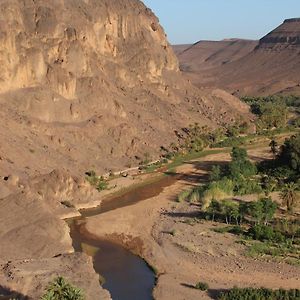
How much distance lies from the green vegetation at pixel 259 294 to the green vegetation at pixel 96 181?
33.2 m

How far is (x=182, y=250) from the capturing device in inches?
2052

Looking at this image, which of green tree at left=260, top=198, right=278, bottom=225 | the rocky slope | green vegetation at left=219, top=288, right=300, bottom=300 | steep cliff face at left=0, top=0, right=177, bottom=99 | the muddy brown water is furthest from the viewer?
steep cliff face at left=0, top=0, right=177, bottom=99

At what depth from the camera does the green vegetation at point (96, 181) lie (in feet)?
240

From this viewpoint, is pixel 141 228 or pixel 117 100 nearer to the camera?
pixel 141 228

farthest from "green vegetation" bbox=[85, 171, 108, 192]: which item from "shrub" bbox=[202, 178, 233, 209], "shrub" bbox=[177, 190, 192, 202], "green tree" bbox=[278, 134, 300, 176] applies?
"green tree" bbox=[278, 134, 300, 176]

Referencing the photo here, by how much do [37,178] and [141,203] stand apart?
12.3 meters

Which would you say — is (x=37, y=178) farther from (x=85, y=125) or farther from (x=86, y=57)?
(x=86, y=57)

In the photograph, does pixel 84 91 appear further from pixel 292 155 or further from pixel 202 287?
pixel 202 287

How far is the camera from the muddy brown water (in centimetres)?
4481

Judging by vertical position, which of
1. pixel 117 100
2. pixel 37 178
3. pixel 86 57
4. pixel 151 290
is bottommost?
pixel 151 290

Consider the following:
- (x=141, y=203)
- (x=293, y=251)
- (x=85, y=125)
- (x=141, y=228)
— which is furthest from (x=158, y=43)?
(x=293, y=251)

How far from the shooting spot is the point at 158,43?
123 meters

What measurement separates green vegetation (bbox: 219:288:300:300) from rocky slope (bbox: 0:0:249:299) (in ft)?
33.6

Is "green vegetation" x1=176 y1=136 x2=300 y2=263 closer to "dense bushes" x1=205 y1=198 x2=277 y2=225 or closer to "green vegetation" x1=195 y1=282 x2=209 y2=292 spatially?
"dense bushes" x1=205 y1=198 x2=277 y2=225
